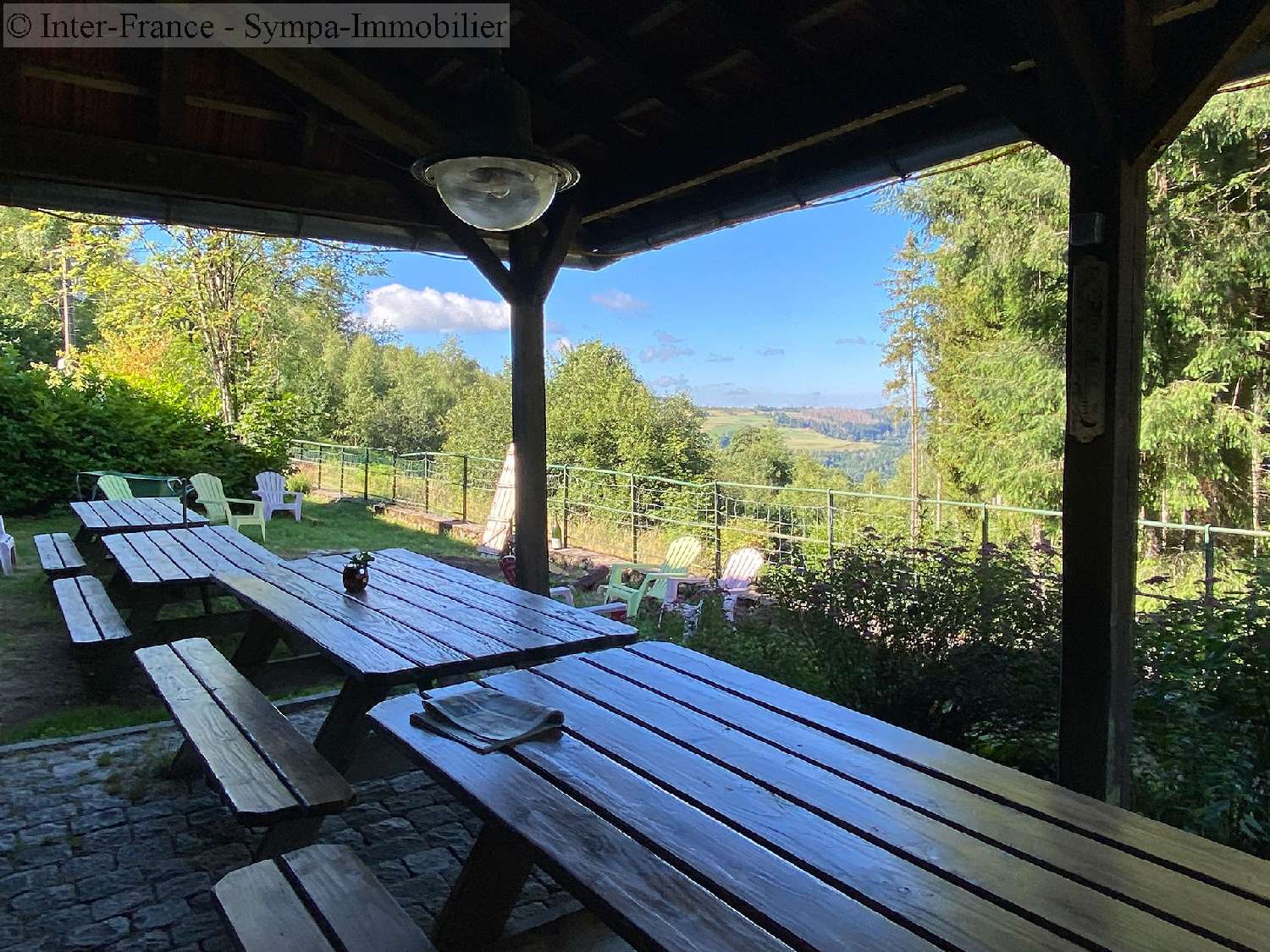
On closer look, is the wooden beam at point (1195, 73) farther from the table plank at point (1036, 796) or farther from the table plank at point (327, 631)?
the table plank at point (327, 631)

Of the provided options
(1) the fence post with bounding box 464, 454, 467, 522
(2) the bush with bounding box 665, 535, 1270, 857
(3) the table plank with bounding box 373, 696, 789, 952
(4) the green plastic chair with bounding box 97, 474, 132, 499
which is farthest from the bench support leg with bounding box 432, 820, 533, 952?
(1) the fence post with bounding box 464, 454, 467, 522

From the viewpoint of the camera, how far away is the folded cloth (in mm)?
1588

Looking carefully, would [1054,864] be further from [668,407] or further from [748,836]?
[668,407]

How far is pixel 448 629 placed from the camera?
2555 mm

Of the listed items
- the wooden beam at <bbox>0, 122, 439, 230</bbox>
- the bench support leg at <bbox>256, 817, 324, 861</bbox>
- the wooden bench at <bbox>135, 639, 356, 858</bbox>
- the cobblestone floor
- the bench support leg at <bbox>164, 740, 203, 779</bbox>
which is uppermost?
the wooden beam at <bbox>0, 122, 439, 230</bbox>

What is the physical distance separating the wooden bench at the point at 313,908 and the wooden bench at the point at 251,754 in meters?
0.13

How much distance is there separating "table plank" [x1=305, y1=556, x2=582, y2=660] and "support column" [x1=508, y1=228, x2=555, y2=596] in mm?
833

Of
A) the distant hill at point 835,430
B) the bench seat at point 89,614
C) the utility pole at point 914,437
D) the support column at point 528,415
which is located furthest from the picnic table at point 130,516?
the distant hill at point 835,430

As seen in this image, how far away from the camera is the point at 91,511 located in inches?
223

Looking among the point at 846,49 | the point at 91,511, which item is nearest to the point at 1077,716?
the point at 846,49

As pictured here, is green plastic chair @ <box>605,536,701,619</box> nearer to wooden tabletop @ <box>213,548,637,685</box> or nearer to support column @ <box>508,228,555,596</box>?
support column @ <box>508,228,555,596</box>

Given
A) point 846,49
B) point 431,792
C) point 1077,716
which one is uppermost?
point 846,49

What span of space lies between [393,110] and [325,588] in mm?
2022

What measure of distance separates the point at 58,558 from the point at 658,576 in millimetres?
3570
